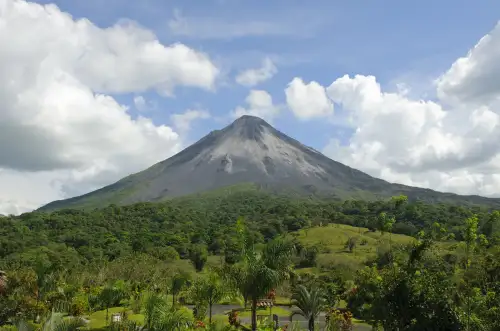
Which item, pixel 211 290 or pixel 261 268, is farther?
pixel 211 290

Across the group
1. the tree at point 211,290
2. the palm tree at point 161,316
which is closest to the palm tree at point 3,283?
the tree at point 211,290

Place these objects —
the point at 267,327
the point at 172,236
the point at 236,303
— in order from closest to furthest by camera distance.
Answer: the point at 267,327 → the point at 236,303 → the point at 172,236

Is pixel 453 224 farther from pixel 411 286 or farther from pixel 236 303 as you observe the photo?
pixel 411 286

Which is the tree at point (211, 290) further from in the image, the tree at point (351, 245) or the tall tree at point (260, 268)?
the tree at point (351, 245)

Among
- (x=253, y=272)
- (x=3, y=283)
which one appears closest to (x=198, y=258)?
(x=3, y=283)

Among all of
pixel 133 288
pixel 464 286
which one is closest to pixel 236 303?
pixel 133 288

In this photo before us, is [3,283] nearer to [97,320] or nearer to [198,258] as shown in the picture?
[97,320]
